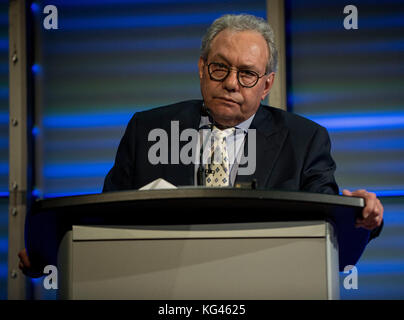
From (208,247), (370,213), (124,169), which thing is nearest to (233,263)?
(208,247)

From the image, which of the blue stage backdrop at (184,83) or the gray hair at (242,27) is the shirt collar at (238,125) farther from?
the blue stage backdrop at (184,83)

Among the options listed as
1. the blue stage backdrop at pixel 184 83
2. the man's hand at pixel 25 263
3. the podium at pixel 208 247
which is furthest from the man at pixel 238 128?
the blue stage backdrop at pixel 184 83

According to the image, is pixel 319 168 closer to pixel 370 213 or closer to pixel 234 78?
pixel 234 78

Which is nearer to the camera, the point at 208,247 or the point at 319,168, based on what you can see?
the point at 208,247

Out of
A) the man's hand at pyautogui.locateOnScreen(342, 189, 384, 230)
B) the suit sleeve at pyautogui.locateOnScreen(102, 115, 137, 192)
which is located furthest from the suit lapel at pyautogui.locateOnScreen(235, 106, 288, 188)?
the man's hand at pyautogui.locateOnScreen(342, 189, 384, 230)

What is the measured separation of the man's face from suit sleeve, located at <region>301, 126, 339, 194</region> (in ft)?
0.90

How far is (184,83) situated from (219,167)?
1.96 meters

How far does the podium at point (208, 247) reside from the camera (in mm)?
1160

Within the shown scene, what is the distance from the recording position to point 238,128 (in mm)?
2223

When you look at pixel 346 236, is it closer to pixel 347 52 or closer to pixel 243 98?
pixel 243 98

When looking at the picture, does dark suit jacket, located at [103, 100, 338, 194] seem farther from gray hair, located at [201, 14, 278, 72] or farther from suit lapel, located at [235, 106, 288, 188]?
gray hair, located at [201, 14, 278, 72]

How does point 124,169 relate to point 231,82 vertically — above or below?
below

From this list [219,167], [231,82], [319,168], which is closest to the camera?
[219,167]

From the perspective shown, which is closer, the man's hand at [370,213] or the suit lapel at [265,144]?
the man's hand at [370,213]
